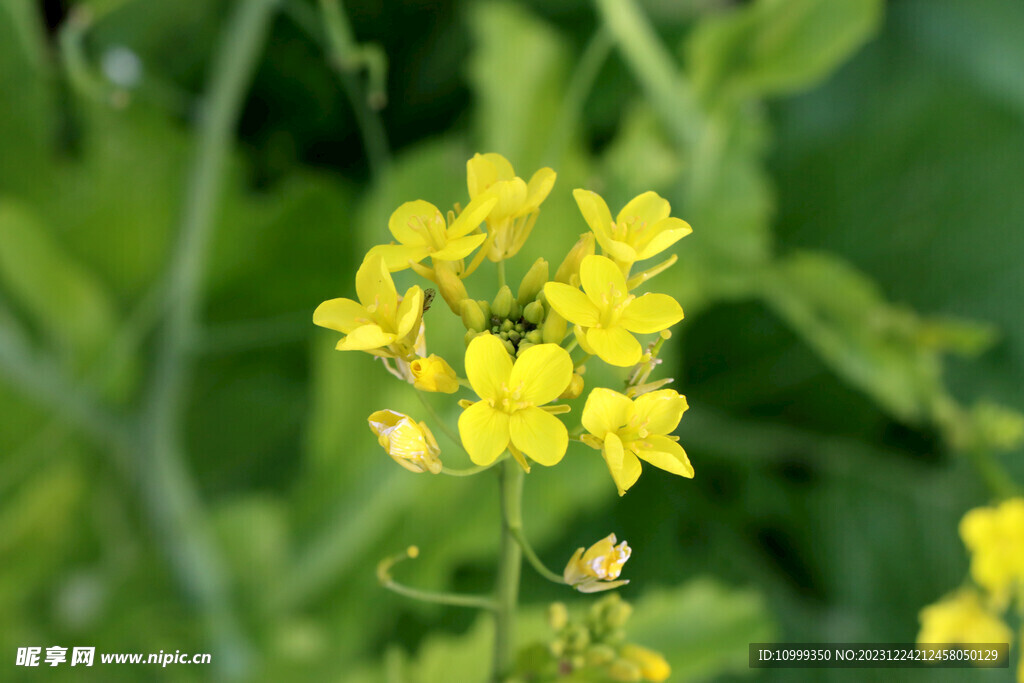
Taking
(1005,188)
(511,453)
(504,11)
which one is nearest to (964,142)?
(1005,188)

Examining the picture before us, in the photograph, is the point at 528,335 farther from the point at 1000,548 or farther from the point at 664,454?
the point at 1000,548

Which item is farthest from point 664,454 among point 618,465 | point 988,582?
point 988,582

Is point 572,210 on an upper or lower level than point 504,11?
lower

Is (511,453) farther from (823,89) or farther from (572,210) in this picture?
(823,89)

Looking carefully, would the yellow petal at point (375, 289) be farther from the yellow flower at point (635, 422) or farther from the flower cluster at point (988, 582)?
the flower cluster at point (988, 582)

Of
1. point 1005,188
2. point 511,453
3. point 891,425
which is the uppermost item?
point 1005,188

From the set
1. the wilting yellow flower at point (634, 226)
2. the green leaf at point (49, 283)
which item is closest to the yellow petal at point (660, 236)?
the wilting yellow flower at point (634, 226)

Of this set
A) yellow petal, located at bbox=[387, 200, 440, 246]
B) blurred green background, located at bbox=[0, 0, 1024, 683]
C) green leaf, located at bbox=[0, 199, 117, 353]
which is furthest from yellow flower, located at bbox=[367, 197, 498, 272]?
green leaf, located at bbox=[0, 199, 117, 353]
